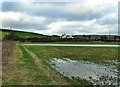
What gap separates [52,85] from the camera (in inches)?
573

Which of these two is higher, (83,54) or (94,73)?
(94,73)

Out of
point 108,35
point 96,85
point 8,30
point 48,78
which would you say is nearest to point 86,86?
point 96,85

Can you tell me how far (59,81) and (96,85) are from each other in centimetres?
232

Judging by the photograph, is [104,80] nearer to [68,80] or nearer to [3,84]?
[68,80]

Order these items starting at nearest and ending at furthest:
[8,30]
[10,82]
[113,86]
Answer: [113,86] → [10,82] → [8,30]

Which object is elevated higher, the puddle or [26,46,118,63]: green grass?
the puddle

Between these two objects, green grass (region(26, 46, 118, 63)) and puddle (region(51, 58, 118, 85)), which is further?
green grass (region(26, 46, 118, 63))

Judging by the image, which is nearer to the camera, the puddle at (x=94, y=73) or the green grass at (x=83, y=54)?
the puddle at (x=94, y=73)

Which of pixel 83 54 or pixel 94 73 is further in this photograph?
pixel 83 54

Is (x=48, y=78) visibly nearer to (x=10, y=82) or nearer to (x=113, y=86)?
(x=10, y=82)

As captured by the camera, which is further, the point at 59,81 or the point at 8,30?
the point at 8,30

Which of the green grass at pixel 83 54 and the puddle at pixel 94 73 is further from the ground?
the puddle at pixel 94 73

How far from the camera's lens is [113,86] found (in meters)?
14.2

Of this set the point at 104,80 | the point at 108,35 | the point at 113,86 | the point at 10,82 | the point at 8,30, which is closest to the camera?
the point at 113,86
